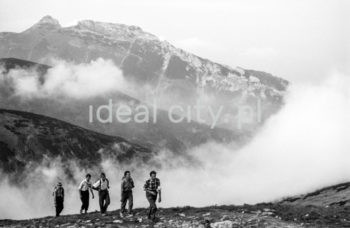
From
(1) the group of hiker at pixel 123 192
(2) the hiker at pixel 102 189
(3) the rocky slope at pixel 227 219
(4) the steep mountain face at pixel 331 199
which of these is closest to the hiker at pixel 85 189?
(1) the group of hiker at pixel 123 192

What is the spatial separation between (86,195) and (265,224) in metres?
17.8

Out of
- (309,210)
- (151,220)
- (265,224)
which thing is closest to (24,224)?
(151,220)

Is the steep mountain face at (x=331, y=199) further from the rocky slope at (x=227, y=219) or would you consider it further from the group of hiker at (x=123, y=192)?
the group of hiker at (x=123, y=192)

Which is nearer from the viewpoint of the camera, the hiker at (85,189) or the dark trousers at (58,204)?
the hiker at (85,189)

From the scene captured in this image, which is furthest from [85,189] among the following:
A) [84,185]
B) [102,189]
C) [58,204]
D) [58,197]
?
[58,204]

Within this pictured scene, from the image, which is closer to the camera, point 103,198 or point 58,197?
point 103,198

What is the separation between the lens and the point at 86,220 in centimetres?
3441

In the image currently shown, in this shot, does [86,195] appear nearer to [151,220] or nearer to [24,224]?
[24,224]

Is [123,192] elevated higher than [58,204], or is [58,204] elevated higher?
[123,192]

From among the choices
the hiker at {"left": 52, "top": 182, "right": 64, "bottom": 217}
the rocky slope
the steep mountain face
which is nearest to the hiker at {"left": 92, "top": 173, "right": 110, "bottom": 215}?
the rocky slope

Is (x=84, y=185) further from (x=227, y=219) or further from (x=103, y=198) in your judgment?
(x=227, y=219)

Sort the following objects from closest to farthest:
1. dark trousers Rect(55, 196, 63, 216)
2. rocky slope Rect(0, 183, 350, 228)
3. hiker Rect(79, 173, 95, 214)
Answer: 1. rocky slope Rect(0, 183, 350, 228)
2. hiker Rect(79, 173, 95, 214)
3. dark trousers Rect(55, 196, 63, 216)

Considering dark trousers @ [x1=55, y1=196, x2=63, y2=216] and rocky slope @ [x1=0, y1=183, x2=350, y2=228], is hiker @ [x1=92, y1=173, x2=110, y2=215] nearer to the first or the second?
rocky slope @ [x1=0, y1=183, x2=350, y2=228]

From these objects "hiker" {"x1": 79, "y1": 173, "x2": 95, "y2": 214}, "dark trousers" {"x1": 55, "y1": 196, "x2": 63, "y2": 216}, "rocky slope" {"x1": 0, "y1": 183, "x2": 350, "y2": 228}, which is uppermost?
"hiker" {"x1": 79, "y1": 173, "x2": 95, "y2": 214}
